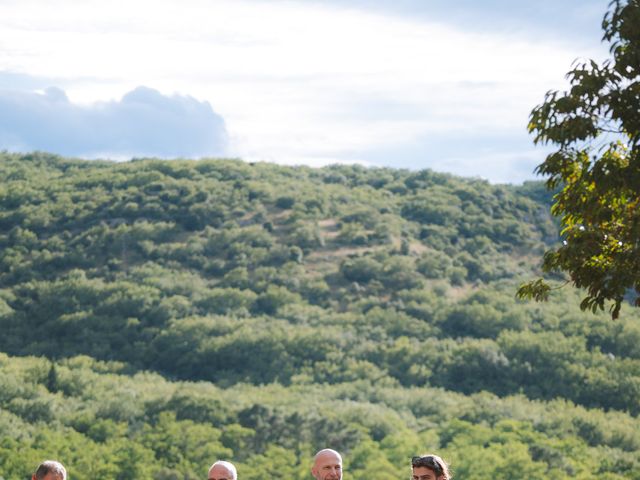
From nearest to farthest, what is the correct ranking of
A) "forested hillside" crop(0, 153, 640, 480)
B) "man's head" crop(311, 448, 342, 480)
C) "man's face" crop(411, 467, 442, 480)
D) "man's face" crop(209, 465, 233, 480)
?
"man's face" crop(411, 467, 442, 480) < "man's face" crop(209, 465, 233, 480) < "man's head" crop(311, 448, 342, 480) < "forested hillside" crop(0, 153, 640, 480)

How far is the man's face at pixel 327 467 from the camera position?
1064 centimetres

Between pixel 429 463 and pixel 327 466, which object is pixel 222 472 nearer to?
pixel 327 466

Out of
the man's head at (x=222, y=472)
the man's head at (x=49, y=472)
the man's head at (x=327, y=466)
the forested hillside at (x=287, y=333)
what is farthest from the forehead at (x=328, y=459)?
the forested hillside at (x=287, y=333)

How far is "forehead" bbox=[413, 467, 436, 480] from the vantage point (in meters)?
10.1

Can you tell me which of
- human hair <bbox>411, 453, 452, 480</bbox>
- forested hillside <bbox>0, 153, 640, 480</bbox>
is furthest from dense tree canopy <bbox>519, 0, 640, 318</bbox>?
forested hillside <bbox>0, 153, 640, 480</bbox>

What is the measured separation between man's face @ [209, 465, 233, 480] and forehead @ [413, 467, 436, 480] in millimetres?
1575

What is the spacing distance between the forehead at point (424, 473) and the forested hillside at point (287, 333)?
45955 mm

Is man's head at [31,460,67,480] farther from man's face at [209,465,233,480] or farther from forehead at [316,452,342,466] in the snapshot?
→ forehead at [316,452,342,466]

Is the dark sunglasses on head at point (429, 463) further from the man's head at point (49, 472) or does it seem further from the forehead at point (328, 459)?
the man's head at point (49, 472)

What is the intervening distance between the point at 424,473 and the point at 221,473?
1.72 m

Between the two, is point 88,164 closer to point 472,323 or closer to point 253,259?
point 253,259

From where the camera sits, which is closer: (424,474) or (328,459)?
(424,474)

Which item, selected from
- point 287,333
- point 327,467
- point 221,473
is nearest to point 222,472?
point 221,473

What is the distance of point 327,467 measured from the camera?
10641 millimetres
